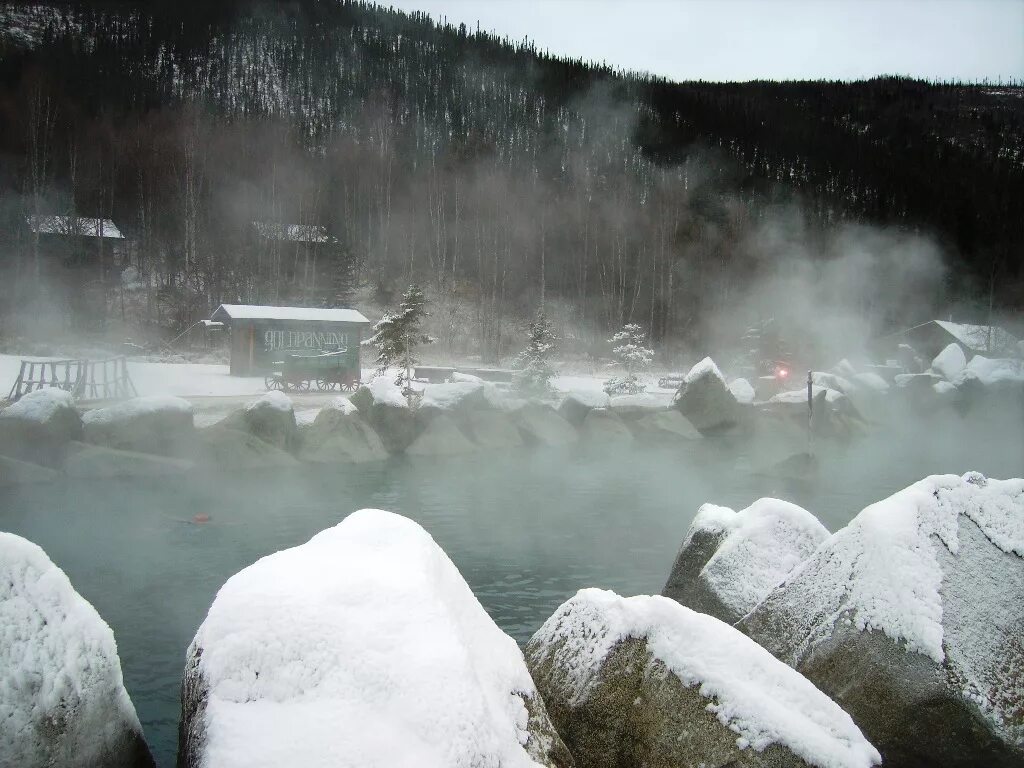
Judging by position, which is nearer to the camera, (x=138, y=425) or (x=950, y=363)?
(x=138, y=425)

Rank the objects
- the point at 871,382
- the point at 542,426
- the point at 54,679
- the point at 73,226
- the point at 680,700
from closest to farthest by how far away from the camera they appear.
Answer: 1. the point at 54,679
2. the point at 680,700
3. the point at 542,426
4. the point at 871,382
5. the point at 73,226

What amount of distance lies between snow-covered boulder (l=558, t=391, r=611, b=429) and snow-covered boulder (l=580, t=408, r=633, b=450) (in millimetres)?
139

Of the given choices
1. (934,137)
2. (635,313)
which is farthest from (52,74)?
(934,137)

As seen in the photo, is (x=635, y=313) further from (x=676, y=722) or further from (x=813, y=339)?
(x=676, y=722)

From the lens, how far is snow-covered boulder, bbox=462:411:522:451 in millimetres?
17125

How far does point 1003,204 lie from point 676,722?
71839 mm

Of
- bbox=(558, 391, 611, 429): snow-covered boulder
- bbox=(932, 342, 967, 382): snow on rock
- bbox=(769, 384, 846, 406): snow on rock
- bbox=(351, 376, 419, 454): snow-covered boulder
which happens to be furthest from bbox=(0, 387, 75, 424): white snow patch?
bbox=(932, 342, 967, 382): snow on rock

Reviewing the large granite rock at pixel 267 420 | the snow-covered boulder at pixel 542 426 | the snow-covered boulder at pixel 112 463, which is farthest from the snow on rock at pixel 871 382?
the snow-covered boulder at pixel 112 463

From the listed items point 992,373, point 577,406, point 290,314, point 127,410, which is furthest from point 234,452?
point 992,373

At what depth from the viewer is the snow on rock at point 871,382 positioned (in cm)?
2680

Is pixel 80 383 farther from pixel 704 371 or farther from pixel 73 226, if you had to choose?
pixel 73 226

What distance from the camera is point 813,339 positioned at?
4166 cm

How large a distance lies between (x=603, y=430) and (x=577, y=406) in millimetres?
1033

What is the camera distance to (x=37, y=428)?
12359mm
